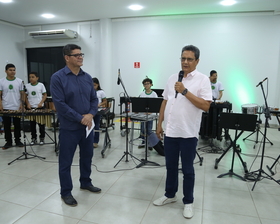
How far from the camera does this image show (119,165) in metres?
3.48

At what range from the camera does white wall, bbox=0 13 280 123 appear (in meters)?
6.45

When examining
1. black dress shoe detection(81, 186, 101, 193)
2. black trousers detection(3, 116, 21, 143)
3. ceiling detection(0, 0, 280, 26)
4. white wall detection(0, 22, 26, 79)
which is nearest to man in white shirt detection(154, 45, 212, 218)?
black dress shoe detection(81, 186, 101, 193)

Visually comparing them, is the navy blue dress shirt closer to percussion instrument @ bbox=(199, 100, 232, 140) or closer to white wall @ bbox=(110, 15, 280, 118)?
percussion instrument @ bbox=(199, 100, 232, 140)

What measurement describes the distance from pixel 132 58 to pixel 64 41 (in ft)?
9.29

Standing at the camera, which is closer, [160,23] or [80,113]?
[80,113]

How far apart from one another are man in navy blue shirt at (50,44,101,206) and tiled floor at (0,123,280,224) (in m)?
0.27

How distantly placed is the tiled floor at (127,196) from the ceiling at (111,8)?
14.1 feet

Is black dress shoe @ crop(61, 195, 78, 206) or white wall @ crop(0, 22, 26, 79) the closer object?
black dress shoe @ crop(61, 195, 78, 206)

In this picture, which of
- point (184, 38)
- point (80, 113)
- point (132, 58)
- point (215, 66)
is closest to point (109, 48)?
point (132, 58)

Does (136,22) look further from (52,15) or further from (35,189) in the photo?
(35,189)

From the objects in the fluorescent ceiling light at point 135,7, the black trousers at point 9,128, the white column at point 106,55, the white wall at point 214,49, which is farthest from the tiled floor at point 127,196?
the fluorescent ceiling light at point 135,7

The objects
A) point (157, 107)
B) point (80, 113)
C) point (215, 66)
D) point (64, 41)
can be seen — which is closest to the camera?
point (80, 113)

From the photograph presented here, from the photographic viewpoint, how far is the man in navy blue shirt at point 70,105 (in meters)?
2.16

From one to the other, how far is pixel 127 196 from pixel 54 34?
705cm
